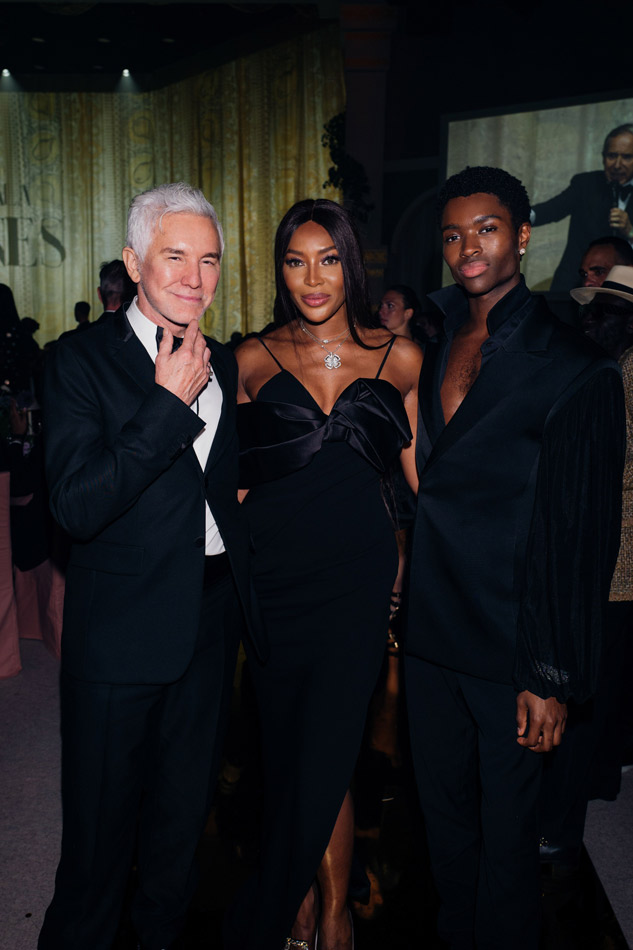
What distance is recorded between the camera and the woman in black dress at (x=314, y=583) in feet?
6.39

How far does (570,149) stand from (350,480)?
6.05 m

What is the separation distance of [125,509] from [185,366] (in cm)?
30

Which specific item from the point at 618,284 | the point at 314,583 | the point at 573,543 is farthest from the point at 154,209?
the point at 618,284

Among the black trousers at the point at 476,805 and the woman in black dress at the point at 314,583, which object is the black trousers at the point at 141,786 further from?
the black trousers at the point at 476,805

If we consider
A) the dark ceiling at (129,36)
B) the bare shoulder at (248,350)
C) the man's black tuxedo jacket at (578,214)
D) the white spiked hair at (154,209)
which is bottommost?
the bare shoulder at (248,350)

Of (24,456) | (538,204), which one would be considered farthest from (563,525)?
(538,204)

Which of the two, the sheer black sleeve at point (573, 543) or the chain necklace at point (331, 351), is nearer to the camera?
the sheer black sleeve at point (573, 543)

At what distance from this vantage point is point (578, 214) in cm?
698

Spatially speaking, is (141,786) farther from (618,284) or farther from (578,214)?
(578,214)

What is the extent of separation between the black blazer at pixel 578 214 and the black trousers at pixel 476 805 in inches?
225

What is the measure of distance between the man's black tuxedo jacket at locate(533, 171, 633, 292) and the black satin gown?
5.65m

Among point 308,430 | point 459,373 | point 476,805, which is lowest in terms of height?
point 476,805

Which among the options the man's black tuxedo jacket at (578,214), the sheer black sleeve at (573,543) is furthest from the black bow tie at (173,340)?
the man's black tuxedo jacket at (578,214)

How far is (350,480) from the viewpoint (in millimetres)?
2020
